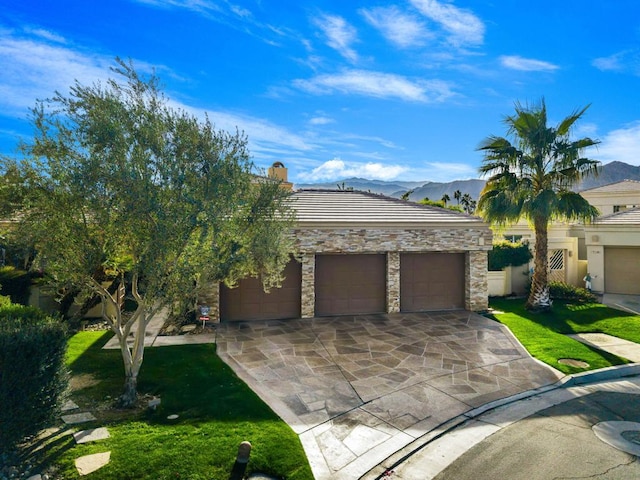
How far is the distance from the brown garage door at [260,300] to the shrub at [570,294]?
12.9 metres

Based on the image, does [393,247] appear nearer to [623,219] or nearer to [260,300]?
[260,300]

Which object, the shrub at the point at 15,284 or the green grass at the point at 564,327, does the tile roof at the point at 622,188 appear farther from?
the shrub at the point at 15,284

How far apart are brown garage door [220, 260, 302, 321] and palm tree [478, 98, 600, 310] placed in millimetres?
8621

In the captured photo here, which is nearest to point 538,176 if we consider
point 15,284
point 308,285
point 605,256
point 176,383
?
point 605,256

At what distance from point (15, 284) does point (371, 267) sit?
42.7 ft

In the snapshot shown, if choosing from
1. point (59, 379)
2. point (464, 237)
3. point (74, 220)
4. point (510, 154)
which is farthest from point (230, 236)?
point (510, 154)

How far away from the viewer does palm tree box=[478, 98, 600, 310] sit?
50.2ft

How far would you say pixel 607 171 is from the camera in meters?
99.8

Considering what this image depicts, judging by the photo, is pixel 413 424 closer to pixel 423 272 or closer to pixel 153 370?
pixel 153 370

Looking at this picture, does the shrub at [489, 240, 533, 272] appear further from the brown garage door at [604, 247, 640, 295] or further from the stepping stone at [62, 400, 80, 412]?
the stepping stone at [62, 400, 80, 412]

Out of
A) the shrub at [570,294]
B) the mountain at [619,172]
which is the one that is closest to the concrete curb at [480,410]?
the shrub at [570,294]

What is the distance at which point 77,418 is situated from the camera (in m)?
7.22

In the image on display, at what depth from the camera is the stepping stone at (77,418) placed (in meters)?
7.08

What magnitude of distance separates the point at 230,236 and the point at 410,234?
1029cm
